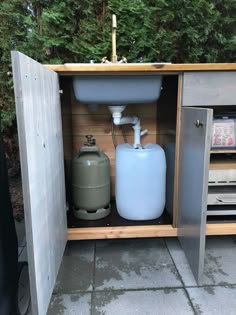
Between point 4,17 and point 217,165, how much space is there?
1.61 meters

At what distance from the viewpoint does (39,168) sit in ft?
2.83

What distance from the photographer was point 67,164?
1.65 metres

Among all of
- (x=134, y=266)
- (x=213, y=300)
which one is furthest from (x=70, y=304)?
(x=213, y=300)

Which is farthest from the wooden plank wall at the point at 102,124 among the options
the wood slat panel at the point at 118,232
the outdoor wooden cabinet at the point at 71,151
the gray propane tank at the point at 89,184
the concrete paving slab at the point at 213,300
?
the concrete paving slab at the point at 213,300

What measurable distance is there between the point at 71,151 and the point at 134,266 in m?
0.82

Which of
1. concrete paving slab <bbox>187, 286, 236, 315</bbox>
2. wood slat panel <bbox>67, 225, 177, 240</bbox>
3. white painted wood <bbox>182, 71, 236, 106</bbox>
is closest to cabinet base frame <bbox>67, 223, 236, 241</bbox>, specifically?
wood slat panel <bbox>67, 225, 177, 240</bbox>

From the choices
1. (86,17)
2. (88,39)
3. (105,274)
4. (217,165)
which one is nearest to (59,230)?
(105,274)

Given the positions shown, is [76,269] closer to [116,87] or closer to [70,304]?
[70,304]

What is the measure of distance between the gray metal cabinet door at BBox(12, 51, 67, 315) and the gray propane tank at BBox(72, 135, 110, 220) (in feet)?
1.24

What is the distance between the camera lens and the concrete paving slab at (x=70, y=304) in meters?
1.04

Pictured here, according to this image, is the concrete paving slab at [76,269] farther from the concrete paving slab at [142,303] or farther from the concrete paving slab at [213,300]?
the concrete paving slab at [213,300]

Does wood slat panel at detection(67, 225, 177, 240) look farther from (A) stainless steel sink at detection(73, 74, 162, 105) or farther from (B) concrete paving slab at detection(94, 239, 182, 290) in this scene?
(A) stainless steel sink at detection(73, 74, 162, 105)

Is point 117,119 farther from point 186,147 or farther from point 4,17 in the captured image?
point 4,17

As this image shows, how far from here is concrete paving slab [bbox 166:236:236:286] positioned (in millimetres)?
1218
